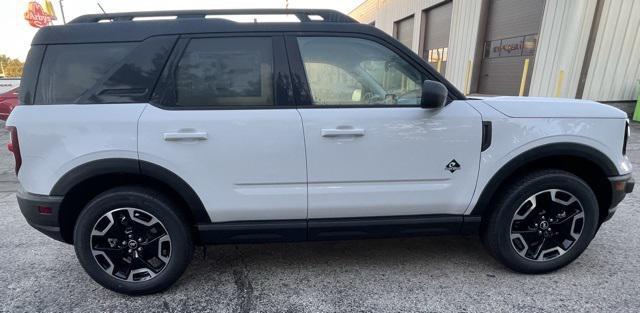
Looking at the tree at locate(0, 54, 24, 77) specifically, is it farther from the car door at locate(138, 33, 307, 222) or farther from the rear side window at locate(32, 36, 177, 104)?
the car door at locate(138, 33, 307, 222)

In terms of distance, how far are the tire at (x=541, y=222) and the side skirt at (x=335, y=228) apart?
0.22m

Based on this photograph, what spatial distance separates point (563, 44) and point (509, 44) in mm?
2058

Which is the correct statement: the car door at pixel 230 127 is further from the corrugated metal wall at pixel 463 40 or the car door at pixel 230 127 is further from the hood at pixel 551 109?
the corrugated metal wall at pixel 463 40

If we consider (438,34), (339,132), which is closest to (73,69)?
(339,132)

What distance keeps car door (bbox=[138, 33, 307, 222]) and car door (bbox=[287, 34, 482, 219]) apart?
126 mm

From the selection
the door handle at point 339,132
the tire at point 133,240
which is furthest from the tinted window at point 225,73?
the tire at point 133,240

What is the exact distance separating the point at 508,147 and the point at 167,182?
2.35 metres

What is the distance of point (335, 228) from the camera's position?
2586mm

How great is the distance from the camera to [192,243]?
2598 mm

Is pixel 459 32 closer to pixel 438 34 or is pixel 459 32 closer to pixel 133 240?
pixel 438 34

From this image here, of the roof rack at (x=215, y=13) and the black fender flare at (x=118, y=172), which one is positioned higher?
the roof rack at (x=215, y=13)

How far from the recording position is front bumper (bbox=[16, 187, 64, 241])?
239 cm

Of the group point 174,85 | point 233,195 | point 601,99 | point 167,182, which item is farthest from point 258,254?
point 601,99

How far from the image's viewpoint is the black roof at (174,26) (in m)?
2.37
